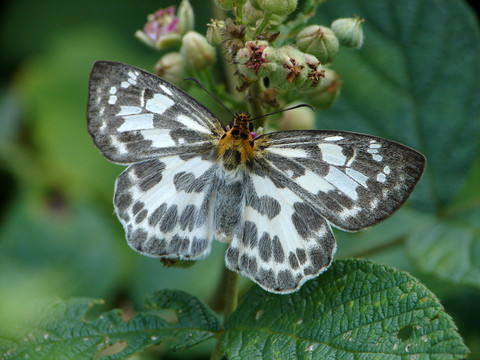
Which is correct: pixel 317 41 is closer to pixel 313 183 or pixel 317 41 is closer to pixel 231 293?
pixel 313 183

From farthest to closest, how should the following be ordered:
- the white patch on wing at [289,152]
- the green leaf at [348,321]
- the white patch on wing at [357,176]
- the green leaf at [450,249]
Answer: the green leaf at [450,249]
the white patch on wing at [289,152]
the white patch on wing at [357,176]
the green leaf at [348,321]

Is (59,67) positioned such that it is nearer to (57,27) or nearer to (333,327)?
(57,27)

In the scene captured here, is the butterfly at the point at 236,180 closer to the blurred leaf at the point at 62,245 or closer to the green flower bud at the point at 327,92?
the green flower bud at the point at 327,92

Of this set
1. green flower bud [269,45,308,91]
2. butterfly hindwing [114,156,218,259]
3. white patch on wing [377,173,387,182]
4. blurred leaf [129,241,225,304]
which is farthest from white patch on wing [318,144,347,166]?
blurred leaf [129,241,225,304]

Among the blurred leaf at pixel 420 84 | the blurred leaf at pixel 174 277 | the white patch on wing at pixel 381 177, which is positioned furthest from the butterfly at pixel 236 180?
the blurred leaf at pixel 174 277

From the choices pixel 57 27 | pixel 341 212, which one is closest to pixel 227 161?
pixel 341 212
